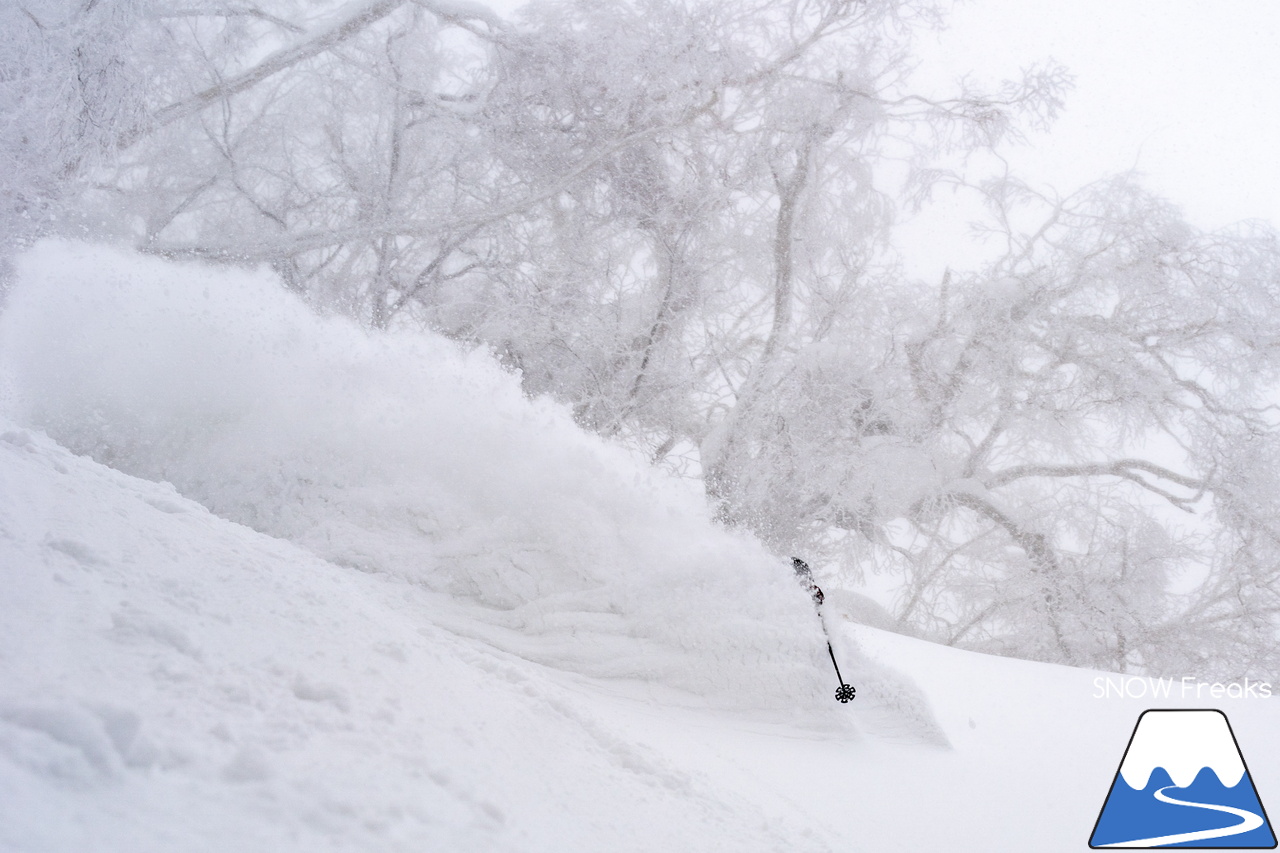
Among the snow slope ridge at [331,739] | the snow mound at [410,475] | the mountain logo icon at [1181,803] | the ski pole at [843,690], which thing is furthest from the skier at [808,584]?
the mountain logo icon at [1181,803]

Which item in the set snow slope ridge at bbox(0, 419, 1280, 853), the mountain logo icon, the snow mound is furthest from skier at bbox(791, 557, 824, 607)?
the mountain logo icon

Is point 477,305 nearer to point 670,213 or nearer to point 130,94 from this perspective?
point 670,213

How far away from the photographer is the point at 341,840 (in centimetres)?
68

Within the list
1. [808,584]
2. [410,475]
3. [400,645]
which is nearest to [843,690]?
[808,584]

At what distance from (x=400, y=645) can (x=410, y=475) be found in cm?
122

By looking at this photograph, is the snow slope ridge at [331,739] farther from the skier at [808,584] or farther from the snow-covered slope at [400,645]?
the skier at [808,584]

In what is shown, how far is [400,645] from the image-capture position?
1201mm

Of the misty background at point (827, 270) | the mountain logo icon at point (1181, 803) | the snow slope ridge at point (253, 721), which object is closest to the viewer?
the snow slope ridge at point (253, 721)

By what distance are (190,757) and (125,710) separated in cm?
7

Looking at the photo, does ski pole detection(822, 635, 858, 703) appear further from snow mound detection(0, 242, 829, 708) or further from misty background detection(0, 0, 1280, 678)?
misty background detection(0, 0, 1280, 678)

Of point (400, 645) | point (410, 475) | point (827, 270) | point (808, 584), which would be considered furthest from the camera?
point (827, 270)

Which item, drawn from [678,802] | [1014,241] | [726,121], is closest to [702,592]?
[678,802]

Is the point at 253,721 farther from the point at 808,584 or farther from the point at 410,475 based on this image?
the point at 808,584

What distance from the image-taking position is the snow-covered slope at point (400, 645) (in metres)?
0.74
